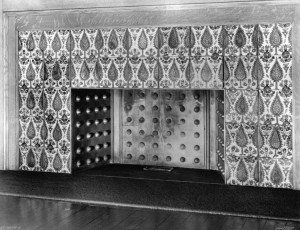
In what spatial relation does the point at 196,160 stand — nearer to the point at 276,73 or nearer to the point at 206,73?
the point at 206,73

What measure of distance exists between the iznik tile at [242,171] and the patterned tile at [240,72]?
80 cm

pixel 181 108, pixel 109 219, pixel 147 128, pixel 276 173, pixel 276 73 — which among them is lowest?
pixel 109 219

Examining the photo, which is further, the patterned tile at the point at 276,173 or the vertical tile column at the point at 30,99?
the vertical tile column at the point at 30,99

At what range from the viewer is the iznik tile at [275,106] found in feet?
16.2

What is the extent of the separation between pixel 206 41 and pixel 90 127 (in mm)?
1959

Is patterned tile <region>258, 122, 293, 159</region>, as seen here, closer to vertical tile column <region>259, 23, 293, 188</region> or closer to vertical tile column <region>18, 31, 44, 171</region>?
vertical tile column <region>259, 23, 293, 188</region>

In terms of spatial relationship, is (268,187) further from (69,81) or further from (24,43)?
(24,43)

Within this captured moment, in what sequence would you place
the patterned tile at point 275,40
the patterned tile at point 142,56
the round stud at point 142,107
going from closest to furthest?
the patterned tile at point 275,40 → the patterned tile at point 142,56 → the round stud at point 142,107

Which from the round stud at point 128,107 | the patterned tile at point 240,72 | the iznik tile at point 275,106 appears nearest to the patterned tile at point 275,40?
the patterned tile at point 240,72

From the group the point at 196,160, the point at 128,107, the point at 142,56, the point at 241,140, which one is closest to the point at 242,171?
the point at 241,140

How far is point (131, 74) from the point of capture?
17.8ft

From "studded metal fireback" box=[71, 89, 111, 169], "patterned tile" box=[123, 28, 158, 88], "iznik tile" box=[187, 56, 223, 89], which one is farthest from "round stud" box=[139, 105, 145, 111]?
"iznik tile" box=[187, 56, 223, 89]

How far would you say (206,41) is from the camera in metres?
5.12

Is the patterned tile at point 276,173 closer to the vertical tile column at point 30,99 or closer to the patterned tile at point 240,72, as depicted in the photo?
the patterned tile at point 240,72
